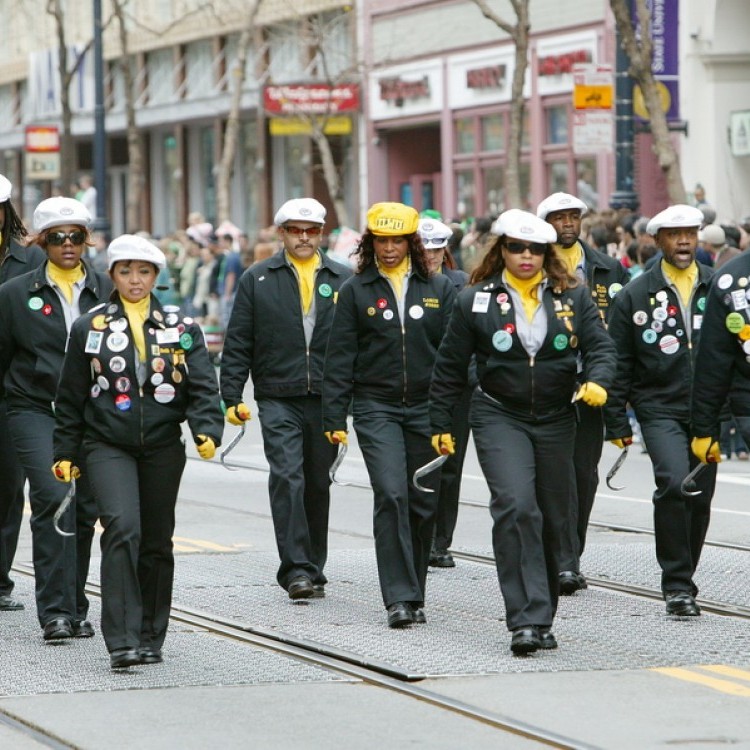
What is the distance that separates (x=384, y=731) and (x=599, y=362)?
2296 mm

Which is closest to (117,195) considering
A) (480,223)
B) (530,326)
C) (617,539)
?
(480,223)

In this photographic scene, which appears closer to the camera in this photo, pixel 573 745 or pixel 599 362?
pixel 573 745

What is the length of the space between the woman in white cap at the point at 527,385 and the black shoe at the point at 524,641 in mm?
56

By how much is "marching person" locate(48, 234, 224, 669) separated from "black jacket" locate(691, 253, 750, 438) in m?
2.05

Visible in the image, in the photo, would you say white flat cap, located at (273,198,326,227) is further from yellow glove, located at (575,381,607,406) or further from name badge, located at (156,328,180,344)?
yellow glove, located at (575,381,607,406)

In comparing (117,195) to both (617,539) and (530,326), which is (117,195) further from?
(530,326)

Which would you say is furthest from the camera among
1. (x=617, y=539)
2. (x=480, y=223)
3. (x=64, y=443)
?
(x=480, y=223)

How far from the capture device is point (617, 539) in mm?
13016

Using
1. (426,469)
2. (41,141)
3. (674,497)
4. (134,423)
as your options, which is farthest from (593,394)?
(41,141)

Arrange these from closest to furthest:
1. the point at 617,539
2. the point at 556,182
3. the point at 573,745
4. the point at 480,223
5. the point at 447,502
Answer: the point at 573,745 < the point at 447,502 < the point at 617,539 < the point at 480,223 < the point at 556,182

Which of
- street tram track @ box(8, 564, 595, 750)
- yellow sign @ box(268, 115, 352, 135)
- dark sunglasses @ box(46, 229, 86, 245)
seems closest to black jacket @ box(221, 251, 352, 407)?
street tram track @ box(8, 564, 595, 750)

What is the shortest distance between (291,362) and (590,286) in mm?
1639

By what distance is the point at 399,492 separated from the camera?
392 inches

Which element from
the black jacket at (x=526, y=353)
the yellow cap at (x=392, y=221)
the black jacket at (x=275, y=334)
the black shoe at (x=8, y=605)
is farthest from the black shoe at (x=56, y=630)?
the yellow cap at (x=392, y=221)
